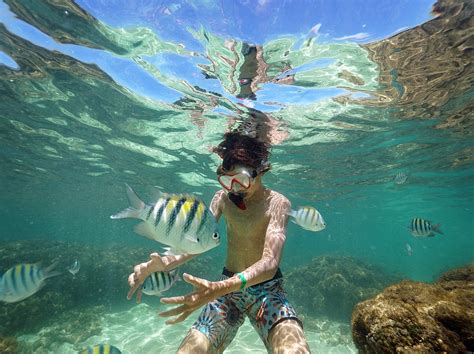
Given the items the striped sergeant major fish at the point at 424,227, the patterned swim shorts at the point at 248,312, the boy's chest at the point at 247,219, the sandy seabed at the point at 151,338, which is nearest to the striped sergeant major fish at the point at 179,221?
the patterned swim shorts at the point at 248,312

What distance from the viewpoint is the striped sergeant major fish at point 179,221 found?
250 cm

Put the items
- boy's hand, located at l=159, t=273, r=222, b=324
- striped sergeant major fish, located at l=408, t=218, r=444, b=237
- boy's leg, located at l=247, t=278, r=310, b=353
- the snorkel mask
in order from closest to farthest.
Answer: boy's hand, located at l=159, t=273, r=222, b=324, boy's leg, located at l=247, t=278, r=310, b=353, the snorkel mask, striped sergeant major fish, located at l=408, t=218, r=444, b=237

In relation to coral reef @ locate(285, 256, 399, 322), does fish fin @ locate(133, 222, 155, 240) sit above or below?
above

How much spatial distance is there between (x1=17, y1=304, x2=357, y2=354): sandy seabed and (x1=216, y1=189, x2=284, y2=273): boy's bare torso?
6123 mm

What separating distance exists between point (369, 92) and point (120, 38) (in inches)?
348

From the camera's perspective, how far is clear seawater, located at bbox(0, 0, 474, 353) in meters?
7.34

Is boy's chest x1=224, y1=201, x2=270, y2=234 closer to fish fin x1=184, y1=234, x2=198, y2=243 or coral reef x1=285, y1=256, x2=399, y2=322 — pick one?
fish fin x1=184, y1=234, x2=198, y2=243

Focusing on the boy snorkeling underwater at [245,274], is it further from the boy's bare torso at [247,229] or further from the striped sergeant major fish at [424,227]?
the striped sergeant major fish at [424,227]

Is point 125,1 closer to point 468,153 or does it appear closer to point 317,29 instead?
point 317,29

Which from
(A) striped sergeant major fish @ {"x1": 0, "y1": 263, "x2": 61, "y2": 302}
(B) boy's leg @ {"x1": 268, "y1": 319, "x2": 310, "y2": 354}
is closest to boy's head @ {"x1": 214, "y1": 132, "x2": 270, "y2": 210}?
(B) boy's leg @ {"x1": 268, "y1": 319, "x2": 310, "y2": 354}

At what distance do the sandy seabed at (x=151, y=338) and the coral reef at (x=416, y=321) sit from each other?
22.4 ft

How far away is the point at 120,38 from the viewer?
8266mm

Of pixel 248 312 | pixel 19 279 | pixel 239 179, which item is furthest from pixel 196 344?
pixel 19 279

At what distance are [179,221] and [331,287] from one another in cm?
1472
